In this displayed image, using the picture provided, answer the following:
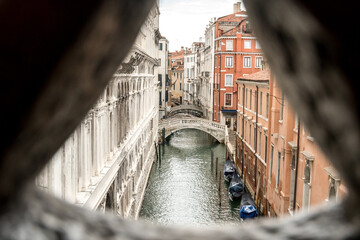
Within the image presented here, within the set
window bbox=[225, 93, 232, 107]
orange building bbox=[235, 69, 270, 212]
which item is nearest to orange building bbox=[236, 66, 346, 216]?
orange building bbox=[235, 69, 270, 212]

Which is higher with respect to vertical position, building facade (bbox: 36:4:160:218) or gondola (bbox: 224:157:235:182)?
building facade (bbox: 36:4:160:218)

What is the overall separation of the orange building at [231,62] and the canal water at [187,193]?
788 cm

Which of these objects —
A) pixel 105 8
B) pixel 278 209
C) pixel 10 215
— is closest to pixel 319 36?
pixel 105 8

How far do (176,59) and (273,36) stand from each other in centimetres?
7783

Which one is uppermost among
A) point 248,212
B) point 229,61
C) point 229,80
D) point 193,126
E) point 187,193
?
point 229,61

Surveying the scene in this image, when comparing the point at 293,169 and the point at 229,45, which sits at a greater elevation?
the point at 229,45

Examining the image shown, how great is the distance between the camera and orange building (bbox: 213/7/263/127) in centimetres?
3566

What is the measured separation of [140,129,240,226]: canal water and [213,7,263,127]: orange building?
7.88 m

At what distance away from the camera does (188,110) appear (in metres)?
49.9

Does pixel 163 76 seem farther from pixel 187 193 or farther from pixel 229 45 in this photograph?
pixel 187 193

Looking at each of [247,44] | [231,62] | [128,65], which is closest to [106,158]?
[128,65]

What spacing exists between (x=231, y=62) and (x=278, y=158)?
79.5ft

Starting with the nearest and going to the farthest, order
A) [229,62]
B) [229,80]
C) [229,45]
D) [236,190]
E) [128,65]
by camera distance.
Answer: [128,65]
[236,190]
[229,45]
[229,62]
[229,80]

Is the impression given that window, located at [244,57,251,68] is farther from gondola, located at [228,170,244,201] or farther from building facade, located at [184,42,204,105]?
gondola, located at [228,170,244,201]
